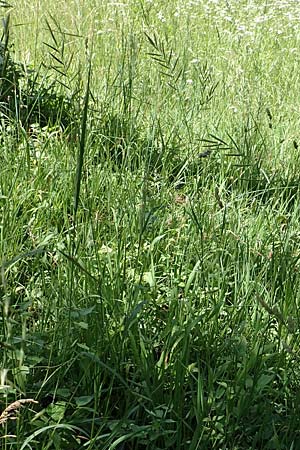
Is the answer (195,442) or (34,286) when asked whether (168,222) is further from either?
(195,442)

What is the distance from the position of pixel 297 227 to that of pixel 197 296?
74cm

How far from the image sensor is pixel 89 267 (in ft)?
6.51

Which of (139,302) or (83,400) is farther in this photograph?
(139,302)

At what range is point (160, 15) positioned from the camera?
18.2 feet

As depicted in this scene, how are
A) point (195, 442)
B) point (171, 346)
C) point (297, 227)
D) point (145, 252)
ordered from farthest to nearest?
point (297, 227) < point (145, 252) < point (171, 346) < point (195, 442)

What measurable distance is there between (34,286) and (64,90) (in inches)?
75.2

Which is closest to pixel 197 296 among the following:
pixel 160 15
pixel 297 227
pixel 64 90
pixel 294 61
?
pixel 297 227

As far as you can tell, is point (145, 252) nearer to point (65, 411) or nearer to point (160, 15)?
point (65, 411)

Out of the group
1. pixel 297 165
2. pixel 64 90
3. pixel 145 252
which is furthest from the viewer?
pixel 64 90

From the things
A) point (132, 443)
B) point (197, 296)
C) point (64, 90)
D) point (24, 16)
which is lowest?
point (132, 443)

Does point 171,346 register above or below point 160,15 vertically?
below

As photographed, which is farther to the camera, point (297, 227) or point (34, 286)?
point (297, 227)

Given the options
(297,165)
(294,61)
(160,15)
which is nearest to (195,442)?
(297,165)

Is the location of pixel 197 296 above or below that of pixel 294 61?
below
